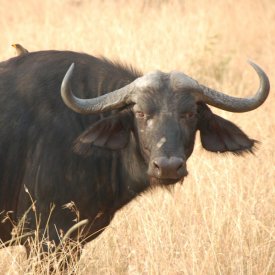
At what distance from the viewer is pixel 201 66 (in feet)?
35.2

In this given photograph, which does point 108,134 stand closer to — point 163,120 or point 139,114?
point 139,114

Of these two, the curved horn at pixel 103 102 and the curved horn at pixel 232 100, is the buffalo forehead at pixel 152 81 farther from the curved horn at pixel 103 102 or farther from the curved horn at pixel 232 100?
the curved horn at pixel 232 100

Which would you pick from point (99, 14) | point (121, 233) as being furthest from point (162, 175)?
point (99, 14)

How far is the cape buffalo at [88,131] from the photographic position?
18.4 feet

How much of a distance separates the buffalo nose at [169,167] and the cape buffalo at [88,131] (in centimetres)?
15

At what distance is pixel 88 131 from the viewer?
18.6 feet

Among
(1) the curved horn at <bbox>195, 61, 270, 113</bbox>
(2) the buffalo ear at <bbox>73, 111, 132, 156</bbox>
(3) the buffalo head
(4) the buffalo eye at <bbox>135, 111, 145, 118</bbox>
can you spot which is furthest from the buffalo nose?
(1) the curved horn at <bbox>195, 61, 270, 113</bbox>

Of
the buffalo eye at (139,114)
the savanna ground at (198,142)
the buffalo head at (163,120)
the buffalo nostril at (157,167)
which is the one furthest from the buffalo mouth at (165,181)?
the savanna ground at (198,142)

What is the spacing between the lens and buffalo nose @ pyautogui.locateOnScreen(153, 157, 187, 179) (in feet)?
17.2

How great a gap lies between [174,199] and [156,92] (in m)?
1.72

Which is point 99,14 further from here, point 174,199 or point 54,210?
point 54,210

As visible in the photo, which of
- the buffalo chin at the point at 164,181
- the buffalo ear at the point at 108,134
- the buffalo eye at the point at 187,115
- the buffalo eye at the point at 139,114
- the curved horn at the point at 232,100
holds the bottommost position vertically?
the buffalo chin at the point at 164,181

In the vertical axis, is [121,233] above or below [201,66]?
below

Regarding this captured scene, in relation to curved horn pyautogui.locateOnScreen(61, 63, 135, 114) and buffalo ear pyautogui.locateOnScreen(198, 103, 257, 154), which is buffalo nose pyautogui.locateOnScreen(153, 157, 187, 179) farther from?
buffalo ear pyautogui.locateOnScreen(198, 103, 257, 154)
